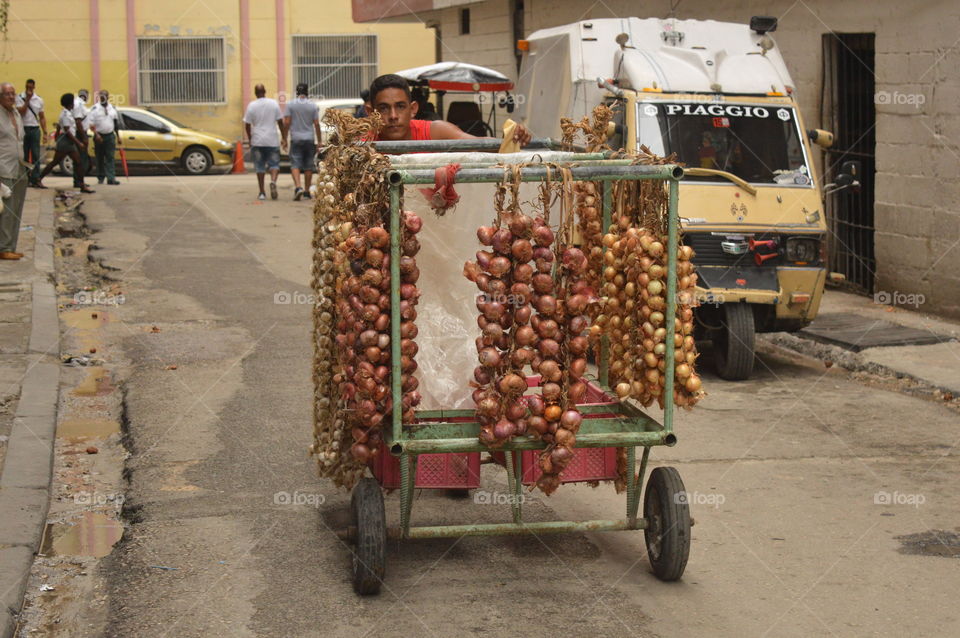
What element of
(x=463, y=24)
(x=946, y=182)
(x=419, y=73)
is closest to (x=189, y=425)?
(x=946, y=182)

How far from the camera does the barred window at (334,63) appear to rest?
36.2 m

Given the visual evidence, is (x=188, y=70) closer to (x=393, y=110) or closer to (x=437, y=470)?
(x=393, y=110)

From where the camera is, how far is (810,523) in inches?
237

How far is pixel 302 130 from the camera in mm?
20047

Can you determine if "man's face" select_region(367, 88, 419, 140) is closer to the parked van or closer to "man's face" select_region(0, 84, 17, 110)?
the parked van

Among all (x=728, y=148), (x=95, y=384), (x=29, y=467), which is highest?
(x=728, y=148)

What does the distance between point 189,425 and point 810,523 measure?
3.85 metres

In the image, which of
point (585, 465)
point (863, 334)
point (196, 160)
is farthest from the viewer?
point (196, 160)

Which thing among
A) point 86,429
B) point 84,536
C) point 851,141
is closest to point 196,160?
point 851,141

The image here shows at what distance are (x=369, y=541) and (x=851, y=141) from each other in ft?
33.9

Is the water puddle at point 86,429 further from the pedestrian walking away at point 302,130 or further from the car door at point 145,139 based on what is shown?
the car door at point 145,139

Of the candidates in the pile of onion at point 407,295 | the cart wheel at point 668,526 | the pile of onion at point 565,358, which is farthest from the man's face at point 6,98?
the cart wheel at point 668,526

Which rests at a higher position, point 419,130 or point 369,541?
point 419,130

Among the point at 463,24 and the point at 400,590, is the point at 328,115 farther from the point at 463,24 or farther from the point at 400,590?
the point at 463,24
